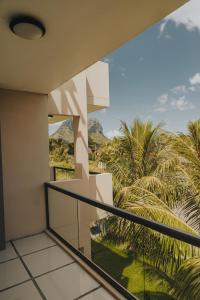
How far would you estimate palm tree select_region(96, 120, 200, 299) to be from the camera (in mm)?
2533

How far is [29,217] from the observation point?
149 inches

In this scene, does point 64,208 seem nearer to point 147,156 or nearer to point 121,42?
point 121,42

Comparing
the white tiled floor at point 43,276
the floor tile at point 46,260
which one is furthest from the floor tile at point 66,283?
the floor tile at point 46,260

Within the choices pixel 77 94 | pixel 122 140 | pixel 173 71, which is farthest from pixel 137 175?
pixel 173 71

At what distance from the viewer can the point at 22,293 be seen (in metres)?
2.25

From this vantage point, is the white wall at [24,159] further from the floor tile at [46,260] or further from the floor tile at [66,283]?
the floor tile at [66,283]

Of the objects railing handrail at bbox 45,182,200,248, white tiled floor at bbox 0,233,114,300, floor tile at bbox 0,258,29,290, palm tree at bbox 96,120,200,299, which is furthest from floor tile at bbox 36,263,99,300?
railing handrail at bbox 45,182,200,248

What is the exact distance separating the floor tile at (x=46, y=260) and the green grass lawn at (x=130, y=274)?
0.47 meters

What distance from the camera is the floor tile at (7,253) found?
3.01 meters

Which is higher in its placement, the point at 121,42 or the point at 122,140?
the point at 121,42

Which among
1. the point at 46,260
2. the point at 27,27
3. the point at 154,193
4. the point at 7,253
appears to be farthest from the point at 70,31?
the point at 154,193

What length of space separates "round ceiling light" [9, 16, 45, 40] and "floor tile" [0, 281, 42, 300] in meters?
2.61

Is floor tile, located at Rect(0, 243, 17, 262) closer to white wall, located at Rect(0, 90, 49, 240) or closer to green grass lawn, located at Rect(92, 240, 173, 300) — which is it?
white wall, located at Rect(0, 90, 49, 240)

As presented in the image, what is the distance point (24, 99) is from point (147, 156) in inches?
197
